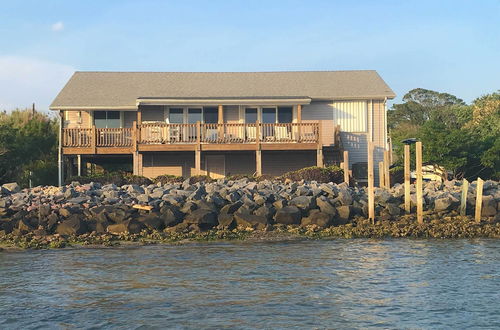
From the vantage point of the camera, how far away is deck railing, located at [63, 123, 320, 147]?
1108 inches

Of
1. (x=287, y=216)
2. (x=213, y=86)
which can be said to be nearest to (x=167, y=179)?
(x=213, y=86)

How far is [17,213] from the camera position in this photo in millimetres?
21094

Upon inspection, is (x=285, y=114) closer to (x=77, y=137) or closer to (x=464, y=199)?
(x=77, y=137)

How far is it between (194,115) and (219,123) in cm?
264

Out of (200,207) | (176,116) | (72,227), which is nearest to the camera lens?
(72,227)

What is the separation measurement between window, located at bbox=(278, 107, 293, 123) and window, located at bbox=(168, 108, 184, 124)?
4227mm

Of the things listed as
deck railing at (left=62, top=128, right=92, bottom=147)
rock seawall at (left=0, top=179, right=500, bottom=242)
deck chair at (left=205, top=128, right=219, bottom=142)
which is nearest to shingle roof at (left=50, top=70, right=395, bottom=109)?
deck railing at (left=62, top=128, right=92, bottom=147)

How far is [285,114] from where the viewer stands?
30766 mm

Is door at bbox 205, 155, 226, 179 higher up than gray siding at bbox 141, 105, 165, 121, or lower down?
lower down

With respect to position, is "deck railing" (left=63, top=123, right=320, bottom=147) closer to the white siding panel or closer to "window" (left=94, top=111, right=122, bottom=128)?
"window" (left=94, top=111, right=122, bottom=128)

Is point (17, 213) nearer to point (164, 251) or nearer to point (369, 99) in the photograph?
point (164, 251)

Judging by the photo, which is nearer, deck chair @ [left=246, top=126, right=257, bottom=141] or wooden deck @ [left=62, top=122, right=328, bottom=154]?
wooden deck @ [left=62, top=122, right=328, bottom=154]

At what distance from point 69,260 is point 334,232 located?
25.2 ft

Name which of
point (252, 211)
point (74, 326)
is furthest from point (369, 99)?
point (74, 326)
